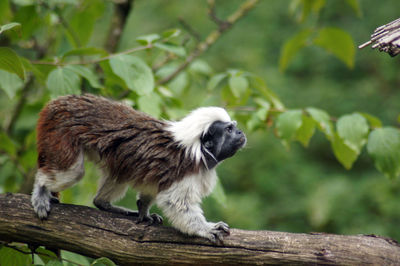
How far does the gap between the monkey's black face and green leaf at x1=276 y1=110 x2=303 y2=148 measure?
336 millimetres

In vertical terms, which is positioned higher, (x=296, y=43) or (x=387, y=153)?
(x=296, y=43)

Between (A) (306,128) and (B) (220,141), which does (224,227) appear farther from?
(A) (306,128)

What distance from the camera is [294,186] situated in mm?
7414

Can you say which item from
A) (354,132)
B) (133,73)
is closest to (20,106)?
(133,73)

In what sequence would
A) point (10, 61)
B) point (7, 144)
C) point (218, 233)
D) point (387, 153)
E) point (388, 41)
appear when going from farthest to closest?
point (7, 144), point (387, 153), point (218, 233), point (10, 61), point (388, 41)

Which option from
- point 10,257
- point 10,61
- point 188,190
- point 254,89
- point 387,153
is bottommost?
point 10,257

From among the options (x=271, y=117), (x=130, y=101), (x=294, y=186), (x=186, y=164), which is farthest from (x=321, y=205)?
(x=186, y=164)

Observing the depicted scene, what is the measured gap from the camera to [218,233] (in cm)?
271

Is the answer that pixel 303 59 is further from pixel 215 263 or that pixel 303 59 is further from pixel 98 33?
pixel 215 263

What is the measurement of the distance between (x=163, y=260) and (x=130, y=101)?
1.61 meters

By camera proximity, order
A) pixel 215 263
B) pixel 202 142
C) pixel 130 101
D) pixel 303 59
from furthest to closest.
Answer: pixel 303 59 < pixel 130 101 < pixel 202 142 < pixel 215 263

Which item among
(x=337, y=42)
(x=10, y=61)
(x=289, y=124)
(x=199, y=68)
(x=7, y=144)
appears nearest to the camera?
(x=10, y=61)

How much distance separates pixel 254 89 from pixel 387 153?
2060 millimetres

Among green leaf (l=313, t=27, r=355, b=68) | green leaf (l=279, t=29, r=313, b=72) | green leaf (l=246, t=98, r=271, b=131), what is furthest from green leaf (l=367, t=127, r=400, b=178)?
green leaf (l=279, t=29, r=313, b=72)
